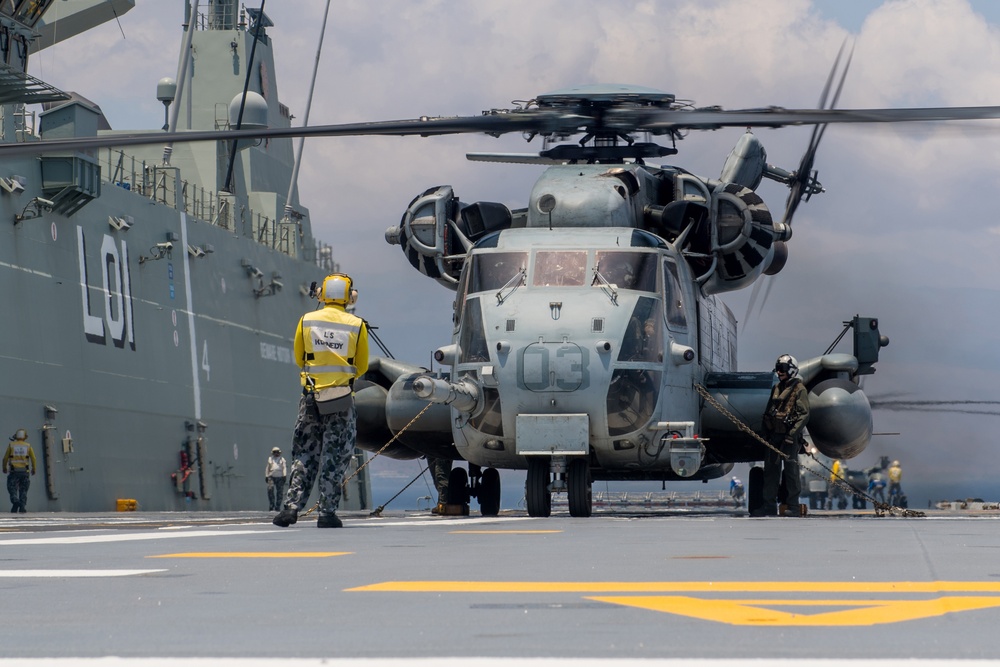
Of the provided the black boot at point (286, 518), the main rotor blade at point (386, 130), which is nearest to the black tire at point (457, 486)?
the black boot at point (286, 518)

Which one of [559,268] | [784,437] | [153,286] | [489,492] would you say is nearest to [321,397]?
[559,268]

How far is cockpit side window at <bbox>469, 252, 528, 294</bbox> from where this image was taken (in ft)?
48.8

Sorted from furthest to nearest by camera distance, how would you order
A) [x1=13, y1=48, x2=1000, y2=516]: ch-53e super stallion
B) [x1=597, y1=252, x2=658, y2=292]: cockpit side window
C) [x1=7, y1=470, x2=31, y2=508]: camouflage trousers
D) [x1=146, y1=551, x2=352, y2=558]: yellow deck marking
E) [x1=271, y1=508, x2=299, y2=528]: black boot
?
1. [x1=7, y1=470, x2=31, y2=508]: camouflage trousers
2. [x1=597, y1=252, x2=658, y2=292]: cockpit side window
3. [x1=13, y1=48, x2=1000, y2=516]: ch-53e super stallion
4. [x1=271, y1=508, x2=299, y2=528]: black boot
5. [x1=146, y1=551, x2=352, y2=558]: yellow deck marking

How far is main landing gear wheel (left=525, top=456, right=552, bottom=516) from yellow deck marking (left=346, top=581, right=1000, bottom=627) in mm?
9162

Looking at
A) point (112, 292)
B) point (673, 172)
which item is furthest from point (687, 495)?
point (673, 172)

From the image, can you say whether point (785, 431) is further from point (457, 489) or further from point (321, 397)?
point (321, 397)

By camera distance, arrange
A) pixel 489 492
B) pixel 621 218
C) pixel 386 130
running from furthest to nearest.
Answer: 1. pixel 489 492
2. pixel 621 218
3. pixel 386 130

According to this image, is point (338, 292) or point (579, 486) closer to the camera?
point (338, 292)

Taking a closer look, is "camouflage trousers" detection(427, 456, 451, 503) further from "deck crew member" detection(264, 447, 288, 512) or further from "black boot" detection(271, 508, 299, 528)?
"deck crew member" detection(264, 447, 288, 512)

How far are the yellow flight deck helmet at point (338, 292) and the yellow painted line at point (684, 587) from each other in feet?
18.9

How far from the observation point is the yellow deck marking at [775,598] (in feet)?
12.8

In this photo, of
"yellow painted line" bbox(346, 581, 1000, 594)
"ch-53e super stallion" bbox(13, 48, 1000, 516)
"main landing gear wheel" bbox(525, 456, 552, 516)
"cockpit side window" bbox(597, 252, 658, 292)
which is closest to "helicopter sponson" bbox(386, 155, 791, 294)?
"ch-53e super stallion" bbox(13, 48, 1000, 516)

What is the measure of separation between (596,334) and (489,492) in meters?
3.75

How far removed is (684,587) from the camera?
16.1 ft
